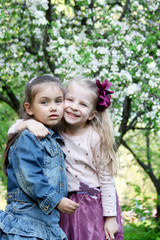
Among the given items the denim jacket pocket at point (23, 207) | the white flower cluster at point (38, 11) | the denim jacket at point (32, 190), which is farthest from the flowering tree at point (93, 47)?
the denim jacket pocket at point (23, 207)

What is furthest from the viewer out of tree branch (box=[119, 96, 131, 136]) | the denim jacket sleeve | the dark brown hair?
tree branch (box=[119, 96, 131, 136])

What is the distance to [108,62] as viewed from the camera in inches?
151

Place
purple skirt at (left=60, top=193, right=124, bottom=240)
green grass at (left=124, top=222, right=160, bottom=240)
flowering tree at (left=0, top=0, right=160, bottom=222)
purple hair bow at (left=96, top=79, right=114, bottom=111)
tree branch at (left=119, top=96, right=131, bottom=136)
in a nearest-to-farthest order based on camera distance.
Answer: purple skirt at (left=60, top=193, right=124, bottom=240) < purple hair bow at (left=96, top=79, right=114, bottom=111) < flowering tree at (left=0, top=0, right=160, bottom=222) < tree branch at (left=119, top=96, right=131, bottom=136) < green grass at (left=124, top=222, right=160, bottom=240)

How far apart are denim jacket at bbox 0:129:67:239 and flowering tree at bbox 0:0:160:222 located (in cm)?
151

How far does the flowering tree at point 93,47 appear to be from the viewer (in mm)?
3693

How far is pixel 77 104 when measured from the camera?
97.0 inches

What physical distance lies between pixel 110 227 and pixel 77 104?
82cm

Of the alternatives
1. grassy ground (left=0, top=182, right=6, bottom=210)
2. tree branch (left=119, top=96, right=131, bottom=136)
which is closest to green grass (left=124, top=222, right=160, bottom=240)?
tree branch (left=119, top=96, right=131, bottom=136)

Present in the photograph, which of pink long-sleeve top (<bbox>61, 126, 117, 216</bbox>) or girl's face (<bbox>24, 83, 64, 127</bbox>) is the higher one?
girl's face (<bbox>24, 83, 64, 127</bbox>)

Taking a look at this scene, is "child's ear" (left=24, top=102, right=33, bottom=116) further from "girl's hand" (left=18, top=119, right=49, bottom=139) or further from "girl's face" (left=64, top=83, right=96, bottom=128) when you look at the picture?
"girl's face" (left=64, top=83, right=96, bottom=128)

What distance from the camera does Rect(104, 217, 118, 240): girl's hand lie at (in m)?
2.43

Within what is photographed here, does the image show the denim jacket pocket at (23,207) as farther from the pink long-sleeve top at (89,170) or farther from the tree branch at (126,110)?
the tree branch at (126,110)

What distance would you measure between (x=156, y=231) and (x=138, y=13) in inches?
115

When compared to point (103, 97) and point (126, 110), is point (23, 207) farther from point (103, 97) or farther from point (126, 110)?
point (126, 110)
